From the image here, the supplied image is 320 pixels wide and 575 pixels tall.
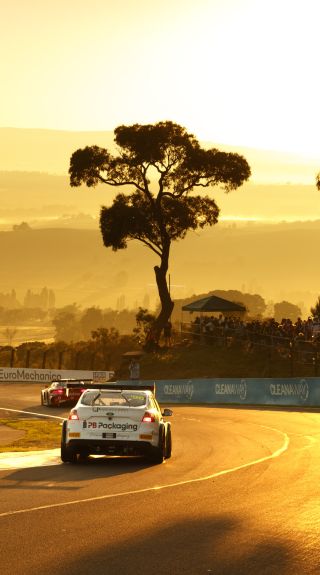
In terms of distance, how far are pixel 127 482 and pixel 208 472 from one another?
2257 millimetres

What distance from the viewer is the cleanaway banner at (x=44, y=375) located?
254 ft

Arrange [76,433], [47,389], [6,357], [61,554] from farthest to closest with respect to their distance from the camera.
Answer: [6,357]
[47,389]
[76,433]
[61,554]

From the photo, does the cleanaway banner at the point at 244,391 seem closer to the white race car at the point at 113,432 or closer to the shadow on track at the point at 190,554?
the white race car at the point at 113,432

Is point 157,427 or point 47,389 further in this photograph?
point 47,389

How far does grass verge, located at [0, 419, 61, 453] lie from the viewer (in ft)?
79.5

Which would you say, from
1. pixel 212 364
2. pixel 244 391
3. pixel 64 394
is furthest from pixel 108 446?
pixel 212 364

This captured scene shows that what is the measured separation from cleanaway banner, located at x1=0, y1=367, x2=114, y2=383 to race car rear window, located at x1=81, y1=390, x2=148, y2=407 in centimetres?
5601

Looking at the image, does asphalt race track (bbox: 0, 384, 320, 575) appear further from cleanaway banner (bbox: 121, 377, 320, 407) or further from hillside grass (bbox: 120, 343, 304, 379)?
hillside grass (bbox: 120, 343, 304, 379)

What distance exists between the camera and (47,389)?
49469mm

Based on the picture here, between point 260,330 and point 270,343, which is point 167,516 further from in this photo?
point 260,330

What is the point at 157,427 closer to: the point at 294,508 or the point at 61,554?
the point at 294,508

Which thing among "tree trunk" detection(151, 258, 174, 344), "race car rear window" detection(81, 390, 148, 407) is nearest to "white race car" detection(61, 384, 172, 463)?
"race car rear window" detection(81, 390, 148, 407)

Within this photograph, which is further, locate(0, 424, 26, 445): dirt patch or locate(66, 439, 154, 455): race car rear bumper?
locate(0, 424, 26, 445): dirt patch

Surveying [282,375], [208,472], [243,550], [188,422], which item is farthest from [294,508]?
[282,375]
